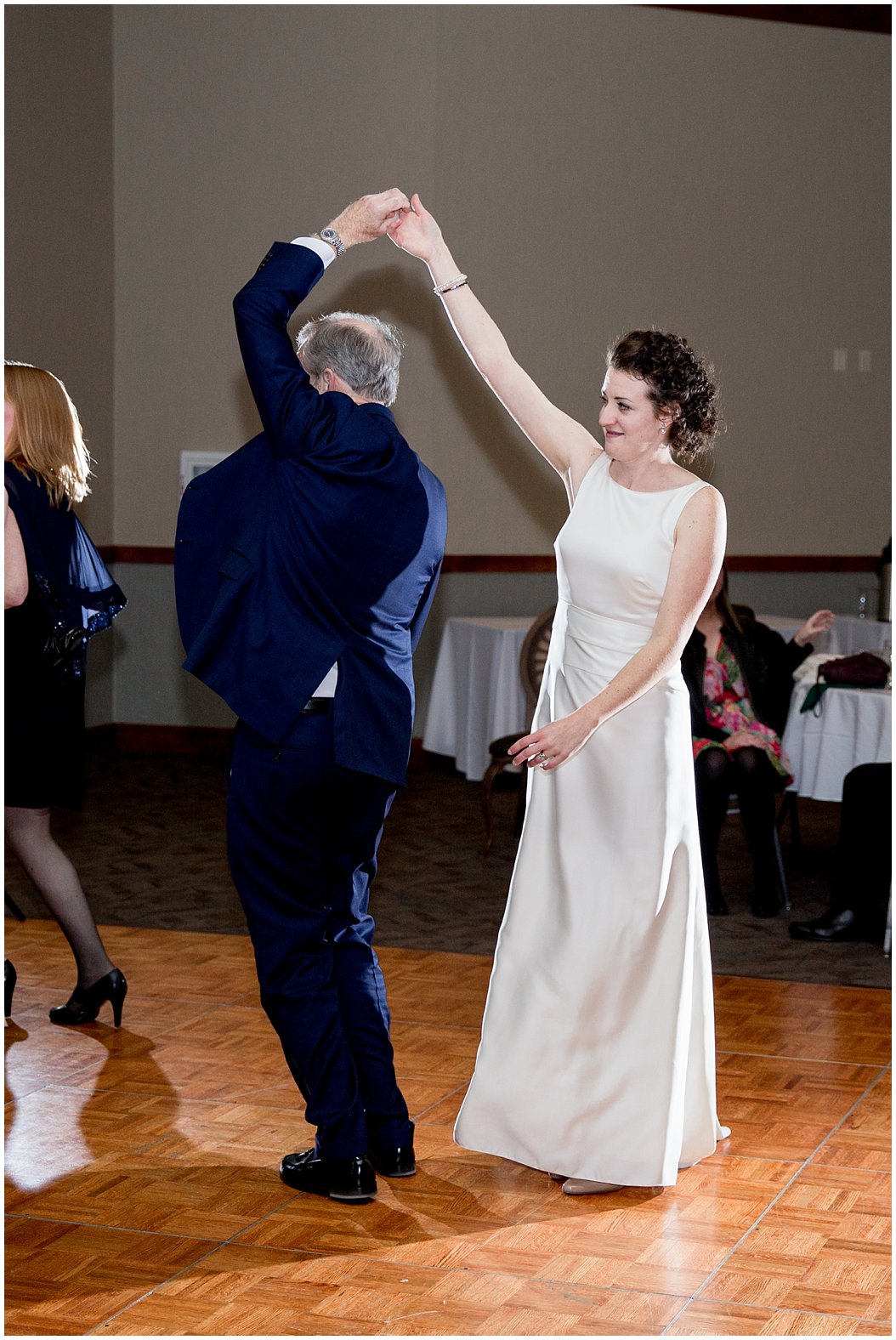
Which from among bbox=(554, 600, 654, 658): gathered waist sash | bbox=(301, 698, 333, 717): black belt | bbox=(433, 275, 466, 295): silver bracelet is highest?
bbox=(433, 275, 466, 295): silver bracelet

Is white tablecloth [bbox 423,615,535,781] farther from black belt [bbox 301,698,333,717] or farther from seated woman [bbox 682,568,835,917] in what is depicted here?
black belt [bbox 301,698,333,717]

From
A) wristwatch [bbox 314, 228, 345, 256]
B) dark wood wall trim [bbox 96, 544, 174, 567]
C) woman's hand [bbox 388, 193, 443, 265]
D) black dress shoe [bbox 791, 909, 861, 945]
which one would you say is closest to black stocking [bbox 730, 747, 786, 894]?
black dress shoe [bbox 791, 909, 861, 945]

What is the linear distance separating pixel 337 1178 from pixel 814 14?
7693 millimetres

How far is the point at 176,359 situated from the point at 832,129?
12.6ft

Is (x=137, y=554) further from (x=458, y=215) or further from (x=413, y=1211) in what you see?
(x=413, y=1211)

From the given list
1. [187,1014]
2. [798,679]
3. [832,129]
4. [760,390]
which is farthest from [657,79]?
[187,1014]

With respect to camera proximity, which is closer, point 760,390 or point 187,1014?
point 187,1014

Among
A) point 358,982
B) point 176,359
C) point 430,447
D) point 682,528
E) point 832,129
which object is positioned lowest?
point 358,982

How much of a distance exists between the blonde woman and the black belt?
999 mm

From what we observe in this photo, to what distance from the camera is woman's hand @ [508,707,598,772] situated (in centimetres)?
273

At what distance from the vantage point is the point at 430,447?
8.14 metres

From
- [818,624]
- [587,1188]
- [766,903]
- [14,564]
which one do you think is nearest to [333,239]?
[14,564]

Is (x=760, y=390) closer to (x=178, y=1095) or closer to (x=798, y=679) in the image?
(x=798, y=679)

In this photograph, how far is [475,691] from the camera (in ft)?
23.2
